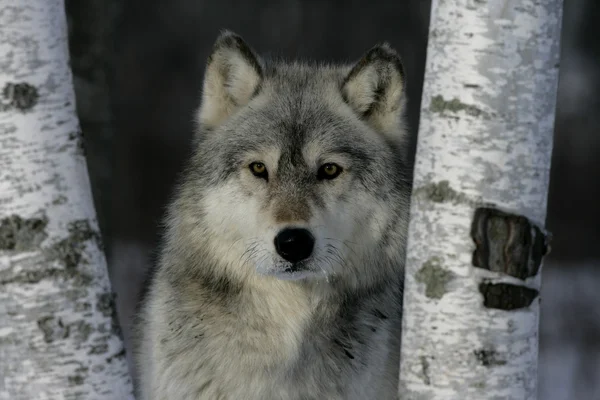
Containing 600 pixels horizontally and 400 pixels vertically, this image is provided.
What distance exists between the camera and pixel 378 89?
13.7 ft

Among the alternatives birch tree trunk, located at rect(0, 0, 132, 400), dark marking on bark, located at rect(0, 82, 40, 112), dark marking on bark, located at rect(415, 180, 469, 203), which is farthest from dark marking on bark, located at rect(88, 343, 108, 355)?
dark marking on bark, located at rect(415, 180, 469, 203)

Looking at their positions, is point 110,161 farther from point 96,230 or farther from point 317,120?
point 96,230

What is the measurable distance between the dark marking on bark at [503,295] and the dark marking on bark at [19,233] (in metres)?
1.32

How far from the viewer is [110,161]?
1176cm

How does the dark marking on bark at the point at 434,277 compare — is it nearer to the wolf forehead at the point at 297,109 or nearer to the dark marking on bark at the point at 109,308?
the dark marking on bark at the point at 109,308

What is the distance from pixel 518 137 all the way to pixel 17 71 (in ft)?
4.82

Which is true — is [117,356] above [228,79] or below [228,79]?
below

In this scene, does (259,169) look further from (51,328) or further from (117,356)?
(51,328)

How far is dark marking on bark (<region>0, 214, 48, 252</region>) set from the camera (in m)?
2.62

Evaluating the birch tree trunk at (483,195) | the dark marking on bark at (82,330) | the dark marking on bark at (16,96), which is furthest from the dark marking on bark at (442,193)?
the dark marking on bark at (16,96)

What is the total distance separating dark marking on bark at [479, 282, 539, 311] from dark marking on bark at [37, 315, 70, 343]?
125 centimetres

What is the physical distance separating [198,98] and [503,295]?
885 cm

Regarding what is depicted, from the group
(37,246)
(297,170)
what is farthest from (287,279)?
(37,246)

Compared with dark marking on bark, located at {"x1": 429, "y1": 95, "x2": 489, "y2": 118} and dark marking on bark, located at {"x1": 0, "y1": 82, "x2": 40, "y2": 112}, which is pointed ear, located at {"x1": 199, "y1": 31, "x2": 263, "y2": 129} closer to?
dark marking on bark, located at {"x1": 0, "y1": 82, "x2": 40, "y2": 112}
